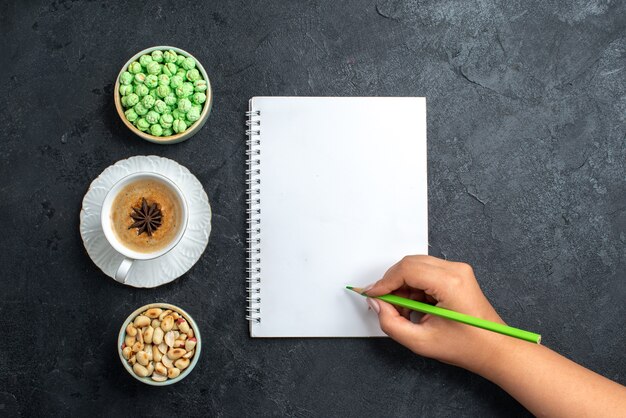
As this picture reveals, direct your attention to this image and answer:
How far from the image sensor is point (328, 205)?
986mm

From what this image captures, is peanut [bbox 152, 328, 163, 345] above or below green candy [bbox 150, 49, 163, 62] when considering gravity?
below

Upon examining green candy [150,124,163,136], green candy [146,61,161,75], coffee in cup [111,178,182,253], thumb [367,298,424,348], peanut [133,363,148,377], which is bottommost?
peanut [133,363,148,377]

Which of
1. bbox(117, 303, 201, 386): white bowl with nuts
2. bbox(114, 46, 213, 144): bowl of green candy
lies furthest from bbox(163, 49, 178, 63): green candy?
bbox(117, 303, 201, 386): white bowl with nuts

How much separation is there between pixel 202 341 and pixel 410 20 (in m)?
0.66

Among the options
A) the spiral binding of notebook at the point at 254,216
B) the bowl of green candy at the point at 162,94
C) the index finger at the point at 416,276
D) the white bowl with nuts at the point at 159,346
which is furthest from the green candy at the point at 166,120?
the index finger at the point at 416,276

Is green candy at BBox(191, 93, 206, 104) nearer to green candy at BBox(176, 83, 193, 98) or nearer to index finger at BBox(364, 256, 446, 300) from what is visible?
green candy at BBox(176, 83, 193, 98)

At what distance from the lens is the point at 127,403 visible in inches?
38.7

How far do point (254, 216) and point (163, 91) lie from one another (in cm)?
25

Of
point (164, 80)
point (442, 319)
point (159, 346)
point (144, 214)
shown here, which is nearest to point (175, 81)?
point (164, 80)

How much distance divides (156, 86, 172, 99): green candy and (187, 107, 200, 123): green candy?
0.05 meters

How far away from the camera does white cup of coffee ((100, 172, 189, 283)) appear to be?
93 centimetres

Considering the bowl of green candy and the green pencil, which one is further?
the bowl of green candy

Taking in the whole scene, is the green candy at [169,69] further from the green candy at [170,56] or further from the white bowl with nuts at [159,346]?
the white bowl with nuts at [159,346]

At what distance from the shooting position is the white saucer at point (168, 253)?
0.95 metres
